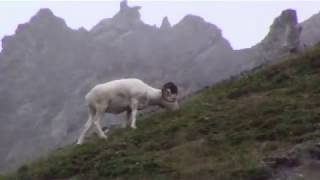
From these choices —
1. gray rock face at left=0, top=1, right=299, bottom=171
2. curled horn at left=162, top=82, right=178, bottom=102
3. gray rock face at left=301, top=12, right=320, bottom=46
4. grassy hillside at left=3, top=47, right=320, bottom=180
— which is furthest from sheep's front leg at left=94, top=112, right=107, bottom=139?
gray rock face at left=0, top=1, right=299, bottom=171

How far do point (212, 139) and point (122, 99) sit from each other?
5.58m

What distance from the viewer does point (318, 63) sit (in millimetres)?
29297

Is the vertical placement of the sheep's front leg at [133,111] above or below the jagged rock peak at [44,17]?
below

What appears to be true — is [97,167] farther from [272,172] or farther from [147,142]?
[272,172]

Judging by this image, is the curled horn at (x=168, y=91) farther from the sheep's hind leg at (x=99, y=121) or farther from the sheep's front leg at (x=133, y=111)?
the sheep's hind leg at (x=99, y=121)

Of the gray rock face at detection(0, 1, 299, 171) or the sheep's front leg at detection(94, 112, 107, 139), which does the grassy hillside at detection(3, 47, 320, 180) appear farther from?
the gray rock face at detection(0, 1, 299, 171)

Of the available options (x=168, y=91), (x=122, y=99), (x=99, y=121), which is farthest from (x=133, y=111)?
(x=168, y=91)

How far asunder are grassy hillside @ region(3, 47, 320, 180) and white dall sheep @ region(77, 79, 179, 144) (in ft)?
1.55

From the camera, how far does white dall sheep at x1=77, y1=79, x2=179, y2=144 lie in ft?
87.9

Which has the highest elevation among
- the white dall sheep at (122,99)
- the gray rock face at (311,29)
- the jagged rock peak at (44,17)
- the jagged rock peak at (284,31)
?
the jagged rock peak at (44,17)

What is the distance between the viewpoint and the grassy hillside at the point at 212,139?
2047 centimetres

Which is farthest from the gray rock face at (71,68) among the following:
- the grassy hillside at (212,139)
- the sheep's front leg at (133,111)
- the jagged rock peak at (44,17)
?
the grassy hillside at (212,139)

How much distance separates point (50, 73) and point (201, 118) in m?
175

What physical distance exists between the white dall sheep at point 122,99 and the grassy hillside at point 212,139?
1.55 ft
